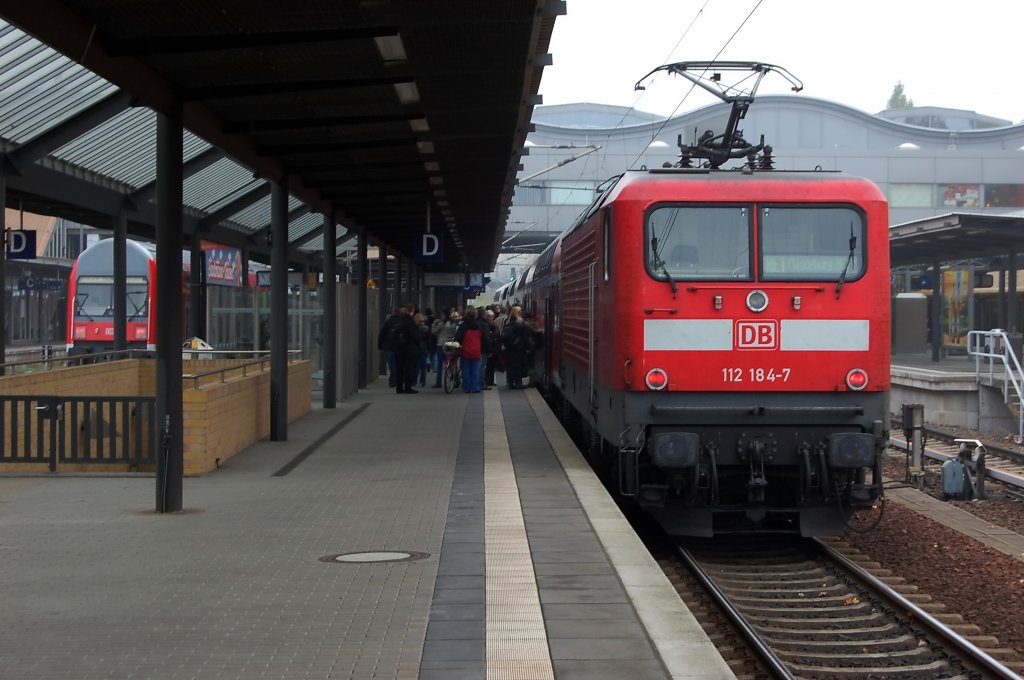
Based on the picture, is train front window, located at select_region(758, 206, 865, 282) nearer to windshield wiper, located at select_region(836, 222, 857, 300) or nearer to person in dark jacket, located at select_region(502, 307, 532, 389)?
windshield wiper, located at select_region(836, 222, 857, 300)

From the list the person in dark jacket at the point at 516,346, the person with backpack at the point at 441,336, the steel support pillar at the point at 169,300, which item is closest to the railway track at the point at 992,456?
the person in dark jacket at the point at 516,346

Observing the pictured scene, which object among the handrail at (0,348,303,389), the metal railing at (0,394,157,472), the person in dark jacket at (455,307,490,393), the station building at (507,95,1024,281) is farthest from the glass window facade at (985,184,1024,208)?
the metal railing at (0,394,157,472)

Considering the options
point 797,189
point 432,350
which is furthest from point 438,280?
point 797,189

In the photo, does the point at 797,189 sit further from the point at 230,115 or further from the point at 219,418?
the point at 219,418

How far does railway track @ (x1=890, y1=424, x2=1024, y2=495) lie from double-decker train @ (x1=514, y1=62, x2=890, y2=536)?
7.26 meters

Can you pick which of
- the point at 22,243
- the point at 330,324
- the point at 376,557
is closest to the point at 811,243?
the point at 376,557

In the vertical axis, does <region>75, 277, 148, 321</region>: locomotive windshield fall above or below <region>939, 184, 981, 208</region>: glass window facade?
below

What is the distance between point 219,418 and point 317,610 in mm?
6388

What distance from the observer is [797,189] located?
10.5 meters

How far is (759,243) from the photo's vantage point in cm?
1036

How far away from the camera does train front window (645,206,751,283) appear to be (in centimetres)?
1028

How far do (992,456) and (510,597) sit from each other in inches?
602

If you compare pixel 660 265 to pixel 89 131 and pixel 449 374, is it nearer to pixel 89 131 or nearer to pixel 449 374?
pixel 89 131

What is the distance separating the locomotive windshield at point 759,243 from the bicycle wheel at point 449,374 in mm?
13174
